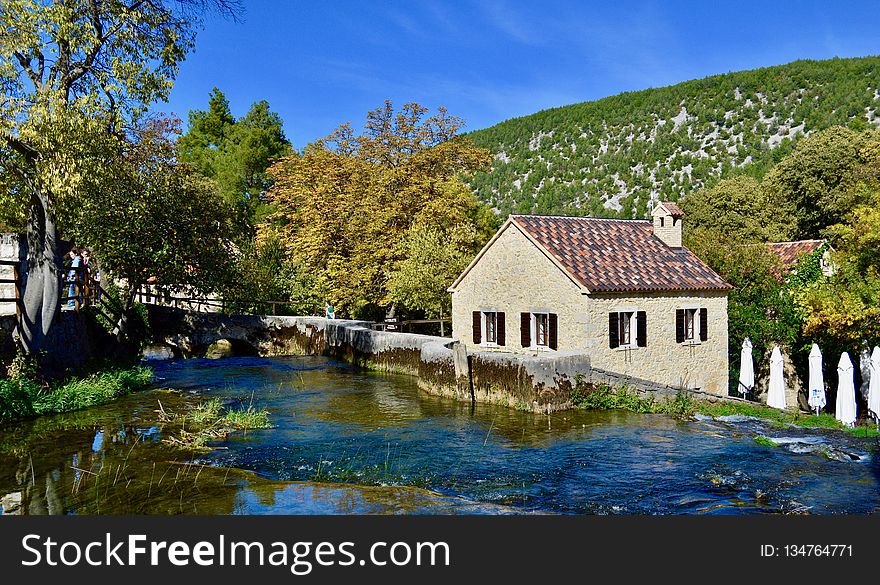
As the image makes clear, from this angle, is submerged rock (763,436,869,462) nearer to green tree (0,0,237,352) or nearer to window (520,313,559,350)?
window (520,313,559,350)

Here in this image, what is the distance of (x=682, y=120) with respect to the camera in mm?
110438

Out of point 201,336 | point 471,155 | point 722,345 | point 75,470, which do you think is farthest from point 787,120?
point 75,470

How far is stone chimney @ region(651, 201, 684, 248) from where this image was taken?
2712cm

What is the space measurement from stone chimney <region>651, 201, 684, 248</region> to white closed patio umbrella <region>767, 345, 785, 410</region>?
22.0ft

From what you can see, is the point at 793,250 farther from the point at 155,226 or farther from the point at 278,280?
the point at 155,226

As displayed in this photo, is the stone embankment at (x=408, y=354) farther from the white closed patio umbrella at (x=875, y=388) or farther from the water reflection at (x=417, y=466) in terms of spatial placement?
the white closed patio umbrella at (x=875, y=388)

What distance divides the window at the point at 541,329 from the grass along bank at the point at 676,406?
3856mm

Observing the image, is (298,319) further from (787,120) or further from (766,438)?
(787,120)

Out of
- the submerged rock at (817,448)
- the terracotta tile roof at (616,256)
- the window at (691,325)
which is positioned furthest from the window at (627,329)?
the submerged rock at (817,448)

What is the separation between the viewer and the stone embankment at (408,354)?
19422mm

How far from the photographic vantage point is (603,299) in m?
22.2

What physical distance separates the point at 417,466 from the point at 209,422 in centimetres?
595

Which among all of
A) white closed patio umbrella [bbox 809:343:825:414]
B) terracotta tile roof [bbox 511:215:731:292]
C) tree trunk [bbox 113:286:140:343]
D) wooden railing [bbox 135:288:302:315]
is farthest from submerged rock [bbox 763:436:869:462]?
wooden railing [bbox 135:288:302:315]

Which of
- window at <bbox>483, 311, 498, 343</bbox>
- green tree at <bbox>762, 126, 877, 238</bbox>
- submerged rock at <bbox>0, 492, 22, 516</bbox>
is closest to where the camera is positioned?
submerged rock at <bbox>0, 492, 22, 516</bbox>
